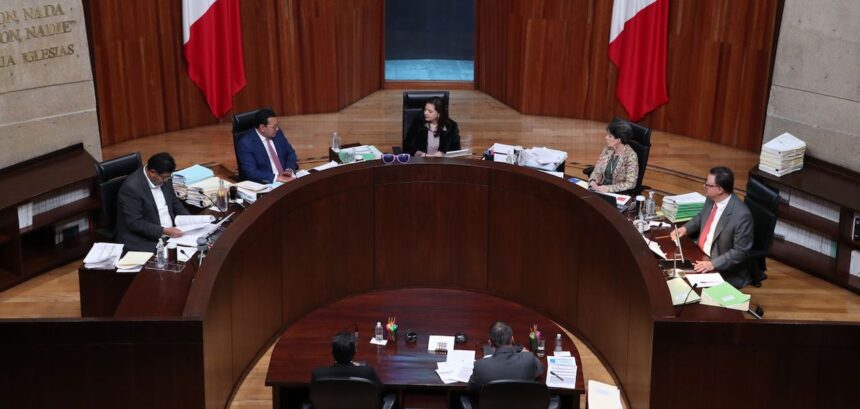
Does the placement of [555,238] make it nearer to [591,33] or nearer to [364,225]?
[364,225]

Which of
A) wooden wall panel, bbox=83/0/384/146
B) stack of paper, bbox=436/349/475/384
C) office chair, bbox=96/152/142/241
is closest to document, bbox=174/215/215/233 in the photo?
office chair, bbox=96/152/142/241

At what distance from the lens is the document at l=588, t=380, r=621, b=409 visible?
15.2ft

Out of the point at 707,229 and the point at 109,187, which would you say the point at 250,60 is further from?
the point at 707,229

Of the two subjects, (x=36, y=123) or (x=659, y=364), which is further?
(x=36, y=123)

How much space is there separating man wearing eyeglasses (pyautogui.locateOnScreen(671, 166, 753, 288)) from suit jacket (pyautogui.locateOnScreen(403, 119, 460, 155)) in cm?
214

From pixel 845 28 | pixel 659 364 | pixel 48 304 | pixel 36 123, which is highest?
A: pixel 845 28

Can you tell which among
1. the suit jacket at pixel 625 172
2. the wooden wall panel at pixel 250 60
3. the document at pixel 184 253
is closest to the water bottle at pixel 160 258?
the document at pixel 184 253

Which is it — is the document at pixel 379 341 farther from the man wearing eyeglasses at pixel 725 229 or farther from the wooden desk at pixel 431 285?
the man wearing eyeglasses at pixel 725 229

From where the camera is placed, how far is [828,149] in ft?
25.3

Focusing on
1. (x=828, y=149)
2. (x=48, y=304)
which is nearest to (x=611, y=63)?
(x=828, y=149)

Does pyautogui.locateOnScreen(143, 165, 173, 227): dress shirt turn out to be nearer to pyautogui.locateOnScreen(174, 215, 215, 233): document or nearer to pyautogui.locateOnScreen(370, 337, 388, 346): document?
pyautogui.locateOnScreen(174, 215, 215, 233): document

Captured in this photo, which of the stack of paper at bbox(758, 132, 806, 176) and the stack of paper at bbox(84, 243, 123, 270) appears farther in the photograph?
the stack of paper at bbox(758, 132, 806, 176)

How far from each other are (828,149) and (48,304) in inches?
225

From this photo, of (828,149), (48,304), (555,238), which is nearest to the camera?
(555,238)
